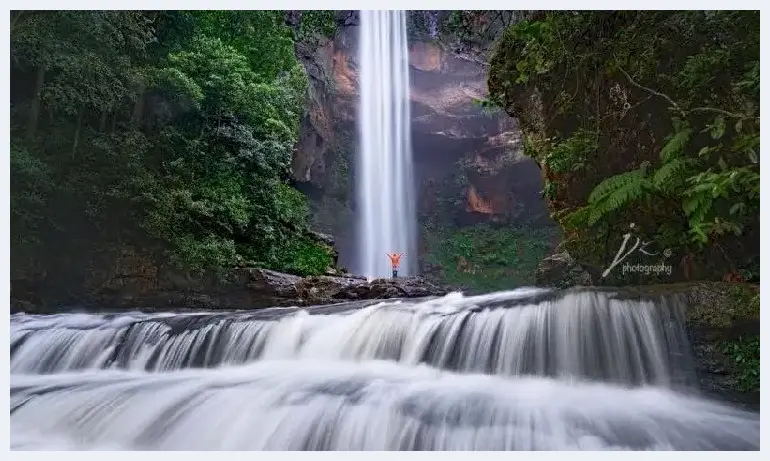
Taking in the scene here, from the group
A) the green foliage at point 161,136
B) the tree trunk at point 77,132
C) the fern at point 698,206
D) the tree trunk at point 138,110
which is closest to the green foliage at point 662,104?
the fern at point 698,206

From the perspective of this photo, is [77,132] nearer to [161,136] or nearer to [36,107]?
[36,107]

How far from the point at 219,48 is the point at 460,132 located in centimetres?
1146

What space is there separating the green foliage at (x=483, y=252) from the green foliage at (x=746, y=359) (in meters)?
11.5

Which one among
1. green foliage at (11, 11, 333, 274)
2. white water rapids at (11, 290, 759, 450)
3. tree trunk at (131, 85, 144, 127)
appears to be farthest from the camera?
tree trunk at (131, 85, 144, 127)

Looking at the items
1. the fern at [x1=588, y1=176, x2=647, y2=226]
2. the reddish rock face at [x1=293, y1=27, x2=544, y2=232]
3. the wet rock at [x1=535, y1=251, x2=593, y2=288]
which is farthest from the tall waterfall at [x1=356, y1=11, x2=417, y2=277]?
the fern at [x1=588, y1=176, x2=647, y2=226]

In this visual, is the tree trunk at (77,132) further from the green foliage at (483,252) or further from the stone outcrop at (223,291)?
the green foliage at (483,252)

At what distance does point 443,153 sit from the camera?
1669 cm

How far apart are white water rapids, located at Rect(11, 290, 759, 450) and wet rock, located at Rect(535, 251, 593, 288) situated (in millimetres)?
858

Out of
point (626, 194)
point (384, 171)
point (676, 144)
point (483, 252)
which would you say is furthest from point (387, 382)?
point (483, 252)

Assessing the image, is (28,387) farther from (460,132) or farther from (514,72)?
(460,132)

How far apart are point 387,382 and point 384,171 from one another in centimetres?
1169

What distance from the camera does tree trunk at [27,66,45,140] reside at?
3798 mm

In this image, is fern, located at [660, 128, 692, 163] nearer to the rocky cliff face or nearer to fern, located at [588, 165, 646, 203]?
fern, located at [588, 165, 646, 203]

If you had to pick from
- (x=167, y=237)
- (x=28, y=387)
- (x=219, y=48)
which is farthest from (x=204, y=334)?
(x=219, y=48)
